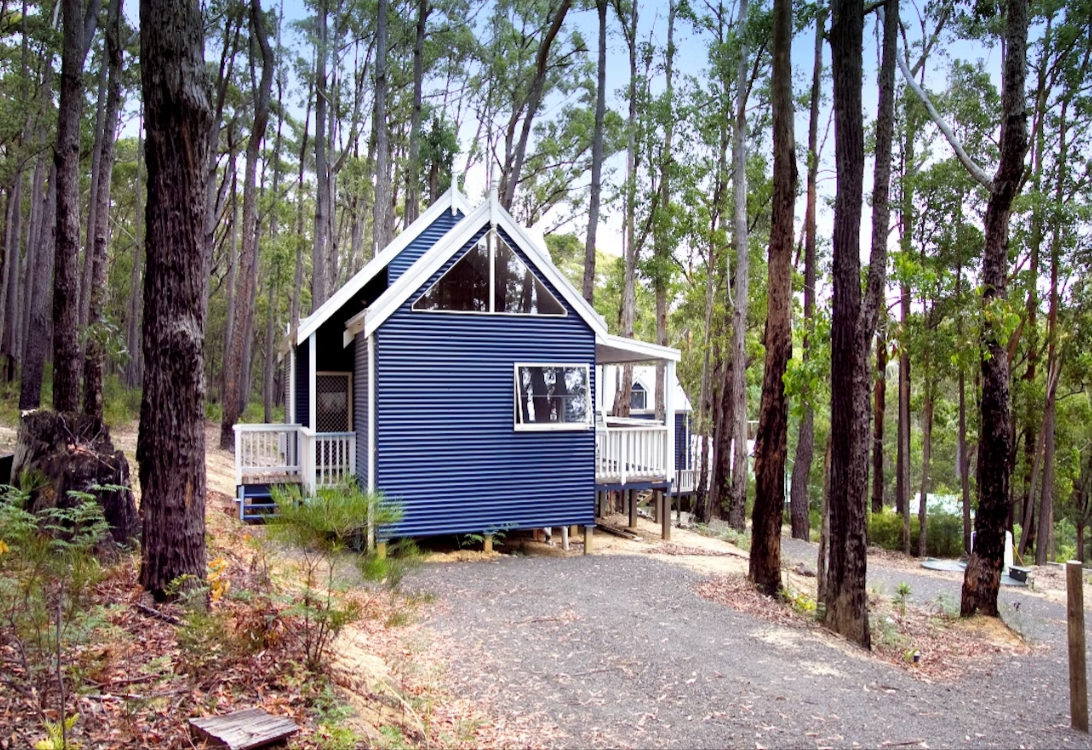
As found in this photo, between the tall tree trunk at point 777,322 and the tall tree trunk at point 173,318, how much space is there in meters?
6.91

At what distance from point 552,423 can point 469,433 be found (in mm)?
1433

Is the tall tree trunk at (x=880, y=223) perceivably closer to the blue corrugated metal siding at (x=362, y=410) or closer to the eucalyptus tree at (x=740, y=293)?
the blue corrugated metal siding at (x=362, y=410)

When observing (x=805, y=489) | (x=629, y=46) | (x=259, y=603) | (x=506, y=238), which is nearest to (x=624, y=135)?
(x=629, y=46)

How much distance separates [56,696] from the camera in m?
3.91

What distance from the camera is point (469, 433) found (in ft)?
38.7

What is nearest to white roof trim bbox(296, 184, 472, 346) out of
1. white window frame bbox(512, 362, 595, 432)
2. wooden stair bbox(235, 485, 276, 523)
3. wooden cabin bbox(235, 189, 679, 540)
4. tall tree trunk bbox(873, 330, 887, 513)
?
wooden cabin bbox(235, 189, 679, 540)

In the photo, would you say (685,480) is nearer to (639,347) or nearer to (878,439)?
(878,439)

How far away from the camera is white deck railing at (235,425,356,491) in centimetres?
1227

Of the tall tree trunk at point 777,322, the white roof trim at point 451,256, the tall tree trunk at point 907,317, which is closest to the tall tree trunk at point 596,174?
the white roof trim at point 451,256

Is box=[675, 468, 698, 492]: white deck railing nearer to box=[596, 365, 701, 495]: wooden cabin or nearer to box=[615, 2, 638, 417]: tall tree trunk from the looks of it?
box=[596, 365, 701, 495]: wooden cabin

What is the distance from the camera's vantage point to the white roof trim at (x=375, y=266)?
1273 cm

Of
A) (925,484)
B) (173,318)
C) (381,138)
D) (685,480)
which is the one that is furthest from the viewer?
(925,484)

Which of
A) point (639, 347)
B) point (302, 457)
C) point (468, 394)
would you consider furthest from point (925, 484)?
point (302, 457)

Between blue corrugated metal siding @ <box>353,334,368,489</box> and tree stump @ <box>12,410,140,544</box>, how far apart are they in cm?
481
